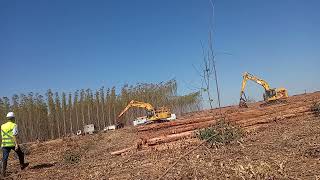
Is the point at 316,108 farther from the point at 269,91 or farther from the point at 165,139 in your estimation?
the point at 269,91

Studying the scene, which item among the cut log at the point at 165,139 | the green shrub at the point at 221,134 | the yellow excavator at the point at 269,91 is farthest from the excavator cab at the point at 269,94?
the green shrub at the point at 221,134

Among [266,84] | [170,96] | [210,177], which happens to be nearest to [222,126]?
[210,177]

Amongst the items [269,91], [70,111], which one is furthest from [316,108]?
[70,111]

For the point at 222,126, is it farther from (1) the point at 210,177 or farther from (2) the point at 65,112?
(2) the point at 65,112

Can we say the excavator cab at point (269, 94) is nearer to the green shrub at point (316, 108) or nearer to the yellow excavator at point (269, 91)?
the yellow excavator at point (269, 91)

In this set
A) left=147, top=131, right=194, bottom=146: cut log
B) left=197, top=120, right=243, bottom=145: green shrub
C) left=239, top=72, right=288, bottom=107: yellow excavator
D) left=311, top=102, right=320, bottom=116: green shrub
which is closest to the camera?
left=197, top=120, right=243, bottom=145: green shrub

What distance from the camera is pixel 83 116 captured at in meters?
61.9

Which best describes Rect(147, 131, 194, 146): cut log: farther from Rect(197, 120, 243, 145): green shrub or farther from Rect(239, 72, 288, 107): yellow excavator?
Rect(239, 72, 288, 107): yellow excavator

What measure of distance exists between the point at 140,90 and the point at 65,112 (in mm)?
15971

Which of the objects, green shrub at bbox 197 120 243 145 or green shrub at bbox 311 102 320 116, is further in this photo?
green shrub at bbox 311 102 320 116

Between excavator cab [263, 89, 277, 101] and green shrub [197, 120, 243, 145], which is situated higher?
excavator cab [263, 89, 277, 101]

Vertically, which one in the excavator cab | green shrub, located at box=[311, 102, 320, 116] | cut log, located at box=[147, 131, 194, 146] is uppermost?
the excavator cab

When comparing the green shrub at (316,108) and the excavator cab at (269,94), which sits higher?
the excavator cab at (269,94)

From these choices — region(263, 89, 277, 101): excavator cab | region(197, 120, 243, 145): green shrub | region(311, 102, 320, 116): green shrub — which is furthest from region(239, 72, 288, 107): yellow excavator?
region(197, 120, 243, 145): green shrub
